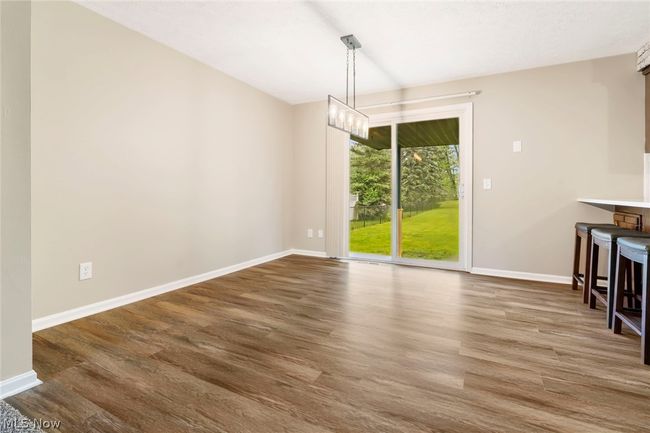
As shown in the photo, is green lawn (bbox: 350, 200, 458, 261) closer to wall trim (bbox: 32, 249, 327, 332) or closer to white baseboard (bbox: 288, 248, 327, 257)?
Answer: white baseboard (bbox: 288, 248, 327, 257)

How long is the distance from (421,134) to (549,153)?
155 cm

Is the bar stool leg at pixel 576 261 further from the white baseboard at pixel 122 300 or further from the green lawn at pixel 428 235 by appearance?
the white baseboard at pixel 122 300

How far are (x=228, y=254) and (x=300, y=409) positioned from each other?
281cm

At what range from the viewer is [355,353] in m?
1.87

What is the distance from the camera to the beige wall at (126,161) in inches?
87.9

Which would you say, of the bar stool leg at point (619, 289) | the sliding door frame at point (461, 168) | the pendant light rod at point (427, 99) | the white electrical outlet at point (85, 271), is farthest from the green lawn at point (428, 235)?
the white electrical outlet at point (85, 271)

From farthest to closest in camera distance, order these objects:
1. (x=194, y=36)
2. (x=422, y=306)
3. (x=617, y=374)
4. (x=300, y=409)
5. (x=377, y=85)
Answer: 1. (x=377, y=85)
2. (x=194, y=36)
3. (x=422, y=306)
4. (x=617, y=374)
5. (x=300, y=409)

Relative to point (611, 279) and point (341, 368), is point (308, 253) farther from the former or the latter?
point (611, 279)

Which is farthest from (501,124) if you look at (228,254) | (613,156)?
(228,254)

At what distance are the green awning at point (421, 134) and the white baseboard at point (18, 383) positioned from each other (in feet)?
14.1

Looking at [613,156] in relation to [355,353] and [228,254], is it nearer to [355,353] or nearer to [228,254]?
[355,353]

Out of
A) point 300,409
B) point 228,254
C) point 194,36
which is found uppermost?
point 194,36

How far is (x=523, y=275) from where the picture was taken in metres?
3.64

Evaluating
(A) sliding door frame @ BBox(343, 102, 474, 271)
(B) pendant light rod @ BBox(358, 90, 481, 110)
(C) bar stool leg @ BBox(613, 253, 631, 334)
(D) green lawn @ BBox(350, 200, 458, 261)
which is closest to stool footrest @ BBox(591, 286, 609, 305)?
(C) bar stool leg @ BBox(613, 253, 631, 334)
